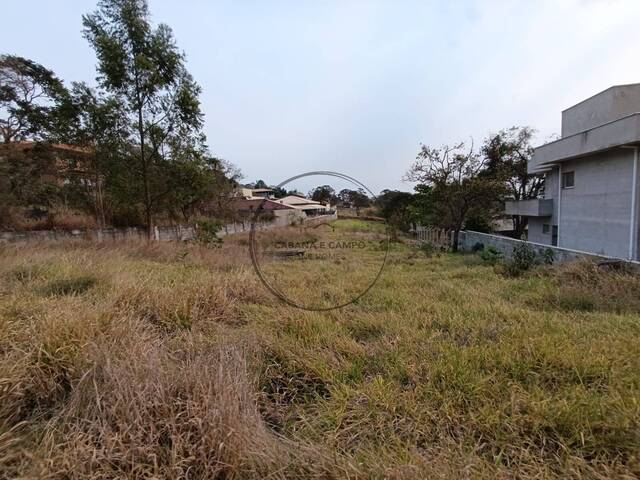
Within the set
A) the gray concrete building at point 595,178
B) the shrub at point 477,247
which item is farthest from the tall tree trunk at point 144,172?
the gray concrete building at point 595,178

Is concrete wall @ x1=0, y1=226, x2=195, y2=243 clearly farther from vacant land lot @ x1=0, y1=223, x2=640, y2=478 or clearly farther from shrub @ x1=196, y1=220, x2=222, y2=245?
vacant land lot @ x1=0, y1=223, x2=640, y2=478

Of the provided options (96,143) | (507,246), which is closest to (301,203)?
(96,143)

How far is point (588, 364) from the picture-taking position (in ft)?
6.38

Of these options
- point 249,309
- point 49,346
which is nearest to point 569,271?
point 249,309

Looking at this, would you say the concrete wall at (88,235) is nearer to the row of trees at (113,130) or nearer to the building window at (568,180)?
the row of trees at (113,130)

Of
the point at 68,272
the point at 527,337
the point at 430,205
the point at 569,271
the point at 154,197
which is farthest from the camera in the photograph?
the point at 430,205

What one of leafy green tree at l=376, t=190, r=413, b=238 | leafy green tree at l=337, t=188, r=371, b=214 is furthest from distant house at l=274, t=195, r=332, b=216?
leafy green tree at l=337, t=188, r=371, b=214

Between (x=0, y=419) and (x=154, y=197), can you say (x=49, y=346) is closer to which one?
(x=0, y=419)

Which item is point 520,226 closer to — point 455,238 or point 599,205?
point 455,238

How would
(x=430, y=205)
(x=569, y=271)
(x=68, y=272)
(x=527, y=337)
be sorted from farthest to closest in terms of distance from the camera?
(x=430, y=205), (x=569, y=271), (x=68, y=272), (x=527, y=337)

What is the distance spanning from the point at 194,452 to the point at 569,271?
20.1 ft

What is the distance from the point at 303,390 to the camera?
6.33 feet

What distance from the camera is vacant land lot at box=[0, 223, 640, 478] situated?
126cm

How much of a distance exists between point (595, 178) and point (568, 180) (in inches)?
67.9
